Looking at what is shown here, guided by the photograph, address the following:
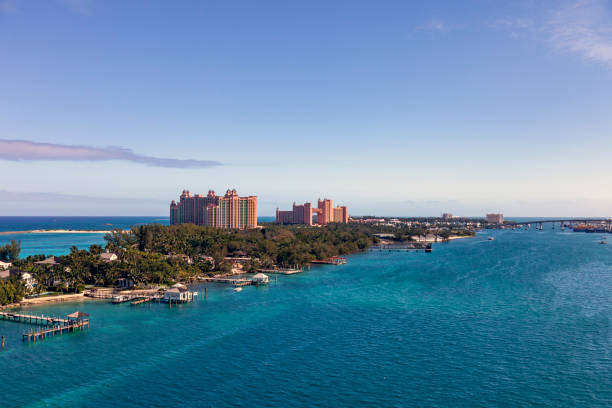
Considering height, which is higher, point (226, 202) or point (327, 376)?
point (226, 202)

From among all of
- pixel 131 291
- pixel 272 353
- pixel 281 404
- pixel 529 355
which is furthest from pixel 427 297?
pixel 131 291

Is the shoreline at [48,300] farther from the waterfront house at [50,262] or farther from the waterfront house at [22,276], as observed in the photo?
the waterfront house at [50,262]

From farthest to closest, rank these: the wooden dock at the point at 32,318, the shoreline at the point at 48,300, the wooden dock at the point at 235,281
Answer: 1. the wooden dock at the point at 235,281
2. the shoreline at the point at 48,300
3. the wooden dock at the point at 32,318

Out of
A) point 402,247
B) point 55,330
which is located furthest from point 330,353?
point 402,247

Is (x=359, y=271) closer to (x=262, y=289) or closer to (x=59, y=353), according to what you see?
(x=262, y=289)

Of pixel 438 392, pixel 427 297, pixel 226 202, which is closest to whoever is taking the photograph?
pixel 438 392

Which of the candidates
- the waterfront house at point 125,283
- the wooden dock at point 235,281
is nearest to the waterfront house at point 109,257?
the waterfront house at point 125,283

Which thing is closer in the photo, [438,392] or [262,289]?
[438,392]
